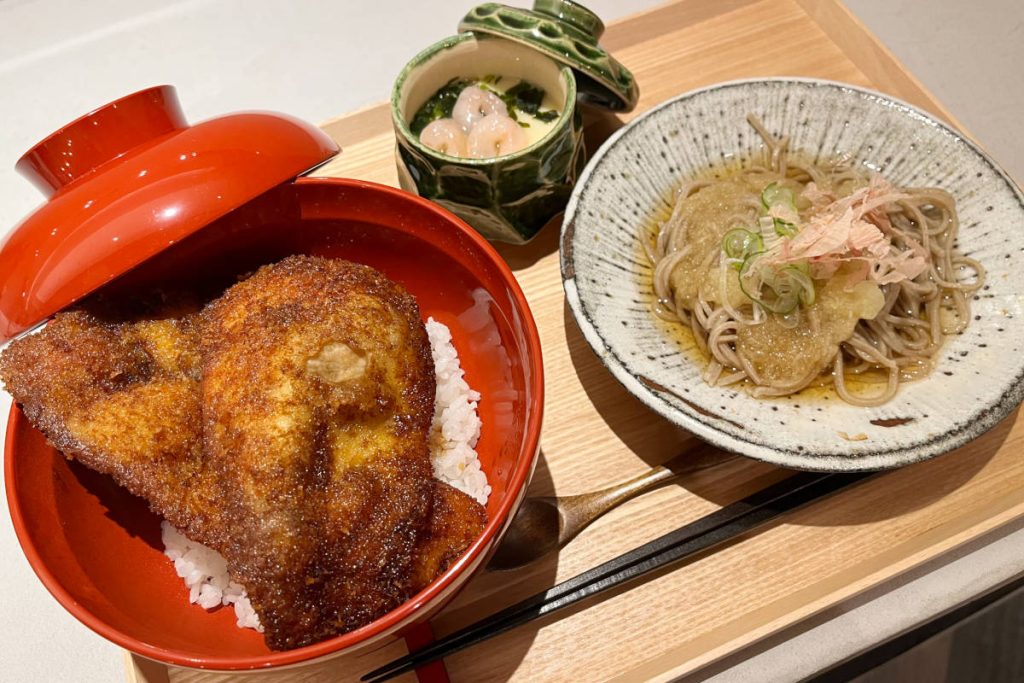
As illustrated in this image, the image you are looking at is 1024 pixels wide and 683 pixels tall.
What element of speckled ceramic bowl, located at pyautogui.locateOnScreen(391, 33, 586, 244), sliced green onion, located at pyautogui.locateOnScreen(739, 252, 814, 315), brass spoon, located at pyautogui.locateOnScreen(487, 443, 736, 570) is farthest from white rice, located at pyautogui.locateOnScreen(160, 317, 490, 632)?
sliced green onion, located at pyautogui.locateOnScreen(739, 252, 814, 315)

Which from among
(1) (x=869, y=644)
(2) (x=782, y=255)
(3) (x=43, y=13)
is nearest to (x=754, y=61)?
(2) (x=782, y=255)

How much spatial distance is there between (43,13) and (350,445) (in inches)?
111

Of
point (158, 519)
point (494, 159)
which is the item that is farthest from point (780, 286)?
point (158, 519)

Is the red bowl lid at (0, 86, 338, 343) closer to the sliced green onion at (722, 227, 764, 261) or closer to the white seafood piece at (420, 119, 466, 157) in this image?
the white seafood piece at (420, 119, 466, 157)

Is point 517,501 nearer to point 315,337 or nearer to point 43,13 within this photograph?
point 315,337

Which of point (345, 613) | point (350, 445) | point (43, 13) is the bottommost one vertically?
point (345, 613)

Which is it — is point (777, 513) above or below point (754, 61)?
below

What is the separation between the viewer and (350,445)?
4.09 feet

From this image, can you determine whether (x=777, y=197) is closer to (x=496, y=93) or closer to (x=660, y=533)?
(x=496, y=93)

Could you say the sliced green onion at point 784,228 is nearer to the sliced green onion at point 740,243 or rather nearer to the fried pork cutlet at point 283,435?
the sliced green onion at point 740,243

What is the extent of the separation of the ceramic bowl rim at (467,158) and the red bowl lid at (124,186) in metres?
0.33

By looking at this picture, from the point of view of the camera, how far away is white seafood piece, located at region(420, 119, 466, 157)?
1817 mm

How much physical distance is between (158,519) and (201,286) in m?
0.49

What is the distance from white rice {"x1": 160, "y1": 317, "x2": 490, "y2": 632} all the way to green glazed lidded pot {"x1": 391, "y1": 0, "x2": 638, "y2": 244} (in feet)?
1.20
